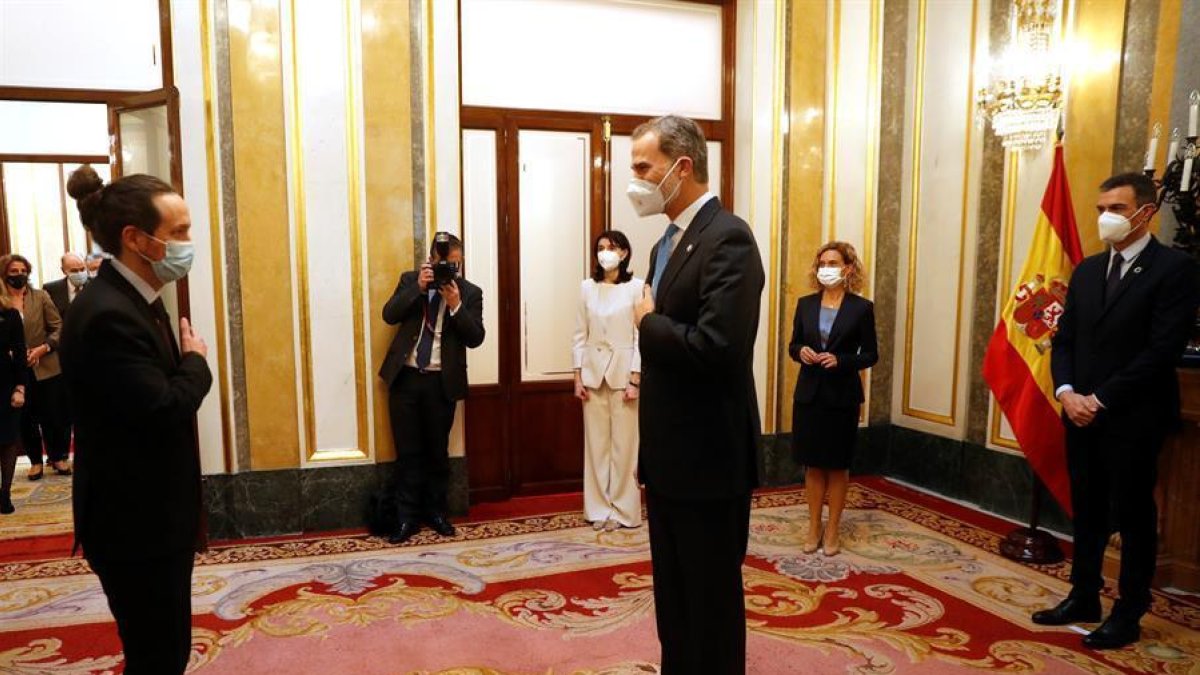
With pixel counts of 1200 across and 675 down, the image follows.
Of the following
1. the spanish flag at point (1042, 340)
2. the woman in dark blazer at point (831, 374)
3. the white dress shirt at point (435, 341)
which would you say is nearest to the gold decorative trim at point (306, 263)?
the white dress shirt at point (435, 341)

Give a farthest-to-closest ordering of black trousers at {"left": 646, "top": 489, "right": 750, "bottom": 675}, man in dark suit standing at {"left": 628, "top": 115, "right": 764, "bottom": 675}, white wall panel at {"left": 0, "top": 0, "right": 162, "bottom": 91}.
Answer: white wall panel at {"left": 0, "top": 0, "right": 162, "bottom": 91}
black trousers at {"left": 646, "top": 489, "right": 750, "bottom": 675}
man in dark suit standing at {"left": 628, "top": 115, "right": 764, "bottom": 675}

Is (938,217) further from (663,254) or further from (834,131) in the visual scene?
(663,254)

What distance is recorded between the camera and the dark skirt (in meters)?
3.92

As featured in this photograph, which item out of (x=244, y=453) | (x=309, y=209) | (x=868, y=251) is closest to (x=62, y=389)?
(x=244, y=453)

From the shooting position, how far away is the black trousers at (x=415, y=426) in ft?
14.2

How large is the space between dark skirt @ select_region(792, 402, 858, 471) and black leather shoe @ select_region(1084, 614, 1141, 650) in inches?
48.6

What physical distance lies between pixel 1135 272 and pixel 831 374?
1.36m

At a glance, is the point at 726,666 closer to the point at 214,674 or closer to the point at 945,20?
the point at 214,674

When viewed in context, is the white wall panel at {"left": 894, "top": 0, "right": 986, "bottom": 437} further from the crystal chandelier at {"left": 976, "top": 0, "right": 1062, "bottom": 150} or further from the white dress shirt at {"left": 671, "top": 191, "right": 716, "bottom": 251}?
the white dress shirt at {"left": 671, "top": 191, "right": 716, "bottom": 251}

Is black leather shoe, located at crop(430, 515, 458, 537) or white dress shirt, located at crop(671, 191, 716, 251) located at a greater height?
white dress shirt, located at crop(671, 191, 716, 251)

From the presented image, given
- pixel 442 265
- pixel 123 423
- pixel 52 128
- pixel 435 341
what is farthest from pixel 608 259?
pixel 52 128

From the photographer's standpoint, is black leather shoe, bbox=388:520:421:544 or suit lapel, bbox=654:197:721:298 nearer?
suit lapel, bbox=654:197:721:298

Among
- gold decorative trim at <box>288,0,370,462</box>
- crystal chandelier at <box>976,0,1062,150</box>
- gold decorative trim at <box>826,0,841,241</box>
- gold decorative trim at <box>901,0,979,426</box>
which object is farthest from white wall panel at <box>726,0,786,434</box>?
gold decorative trim at <box>288,0,370,462</box>

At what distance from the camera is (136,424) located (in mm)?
1774
